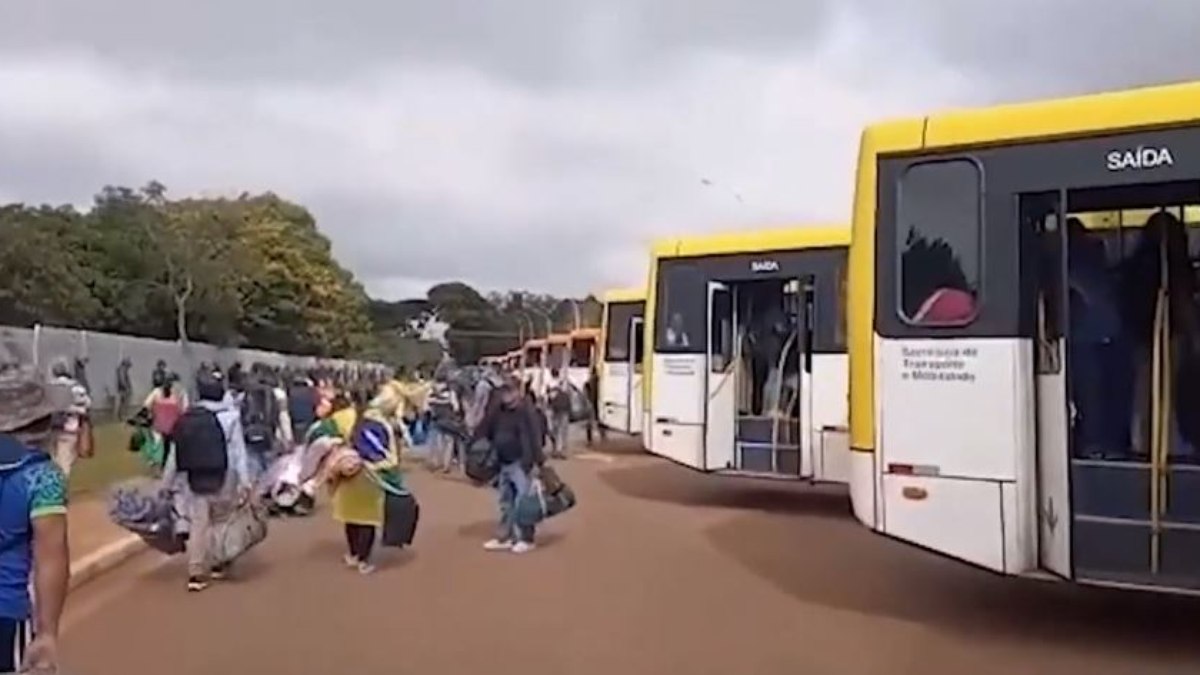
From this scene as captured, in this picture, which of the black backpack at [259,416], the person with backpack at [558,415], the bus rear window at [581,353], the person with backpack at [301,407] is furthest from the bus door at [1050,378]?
the bus rear window at [581,353]

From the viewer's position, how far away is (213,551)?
1227cm

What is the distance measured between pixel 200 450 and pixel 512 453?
10.6ft

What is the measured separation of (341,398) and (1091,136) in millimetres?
12603

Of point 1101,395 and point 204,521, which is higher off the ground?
point 1101,395

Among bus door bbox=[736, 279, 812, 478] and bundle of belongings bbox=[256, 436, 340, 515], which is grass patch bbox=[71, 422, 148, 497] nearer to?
bundle of belongings bbox=[256, 436, 340, 515]

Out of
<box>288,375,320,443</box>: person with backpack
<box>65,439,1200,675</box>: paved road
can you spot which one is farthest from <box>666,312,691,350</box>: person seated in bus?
<box>288,375,320,443</box>: person with backpack

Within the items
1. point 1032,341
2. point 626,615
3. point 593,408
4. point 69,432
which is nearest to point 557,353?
point 593,408

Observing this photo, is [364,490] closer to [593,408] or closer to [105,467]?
[105,467]

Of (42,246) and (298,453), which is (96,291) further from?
(298,453)

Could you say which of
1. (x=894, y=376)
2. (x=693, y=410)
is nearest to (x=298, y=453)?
(x=693, y=410)

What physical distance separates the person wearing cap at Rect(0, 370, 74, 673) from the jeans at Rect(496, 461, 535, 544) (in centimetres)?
942

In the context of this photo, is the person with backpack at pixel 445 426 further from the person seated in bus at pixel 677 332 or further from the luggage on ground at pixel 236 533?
the luggage on ground at pixel 236 533

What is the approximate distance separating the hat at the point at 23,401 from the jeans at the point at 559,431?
23.5 metres

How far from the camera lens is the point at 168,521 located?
473 inches
